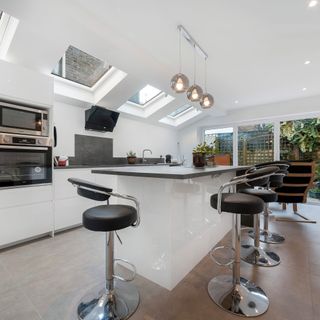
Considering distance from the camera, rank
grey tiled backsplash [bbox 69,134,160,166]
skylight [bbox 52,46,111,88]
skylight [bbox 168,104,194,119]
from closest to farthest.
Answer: skylight [bbox 52,46,111,88], grey tiled backsplash [bbox 69,134,160,166], skylight [bbox 168,104,194,119]

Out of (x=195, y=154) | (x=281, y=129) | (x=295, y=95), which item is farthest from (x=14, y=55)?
(x=281, y=129)

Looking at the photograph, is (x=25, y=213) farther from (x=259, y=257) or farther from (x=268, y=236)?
(x=268, y=236)

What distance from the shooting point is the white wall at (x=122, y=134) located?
11.3ft

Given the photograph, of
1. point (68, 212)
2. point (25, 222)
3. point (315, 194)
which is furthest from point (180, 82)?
point (315, 194)

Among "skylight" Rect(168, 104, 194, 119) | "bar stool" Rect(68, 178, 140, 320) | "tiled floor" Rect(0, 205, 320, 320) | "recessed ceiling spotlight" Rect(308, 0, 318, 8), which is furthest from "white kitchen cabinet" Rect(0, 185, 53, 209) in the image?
"skylight" Rect(168, 104, 194, 119)

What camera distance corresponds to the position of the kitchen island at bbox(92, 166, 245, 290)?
1.60 m

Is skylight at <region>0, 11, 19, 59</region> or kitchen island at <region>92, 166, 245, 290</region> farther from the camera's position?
skylight at <region>0, 11, 19, 59</region>

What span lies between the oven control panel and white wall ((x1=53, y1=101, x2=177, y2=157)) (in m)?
0.76

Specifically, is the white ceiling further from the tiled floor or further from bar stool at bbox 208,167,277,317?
the tiled floor

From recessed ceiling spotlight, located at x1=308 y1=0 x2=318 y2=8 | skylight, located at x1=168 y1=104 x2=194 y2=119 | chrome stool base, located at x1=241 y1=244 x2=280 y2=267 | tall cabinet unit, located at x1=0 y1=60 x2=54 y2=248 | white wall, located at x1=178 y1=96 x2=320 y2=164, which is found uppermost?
recessed ceiling spotlight, located at x1=308 y1=0 x2=318 y2=8

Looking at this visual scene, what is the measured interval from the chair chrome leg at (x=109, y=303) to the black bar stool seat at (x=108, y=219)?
0.20 m

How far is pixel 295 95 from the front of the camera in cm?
450

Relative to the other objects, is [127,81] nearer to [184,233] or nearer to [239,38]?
[239,38]

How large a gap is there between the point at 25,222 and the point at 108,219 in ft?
6.28
